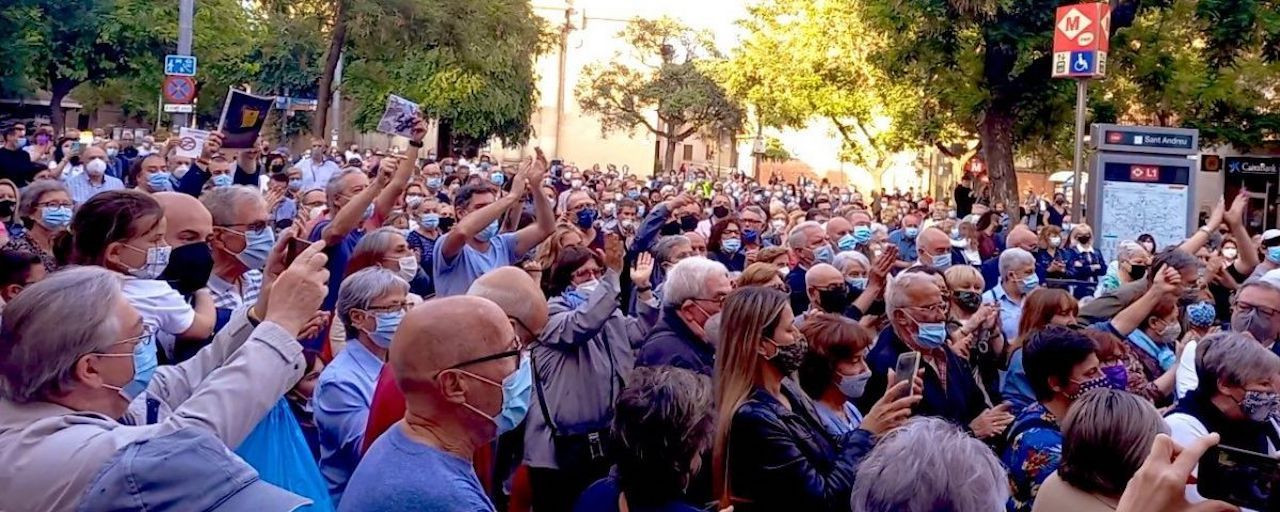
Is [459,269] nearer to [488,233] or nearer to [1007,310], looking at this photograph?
[488,233]

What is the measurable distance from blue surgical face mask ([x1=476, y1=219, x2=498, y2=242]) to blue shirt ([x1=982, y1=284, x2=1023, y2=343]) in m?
2.99

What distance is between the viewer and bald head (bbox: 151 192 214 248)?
4.98 metres

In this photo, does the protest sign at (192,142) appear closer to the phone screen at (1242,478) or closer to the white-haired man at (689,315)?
the white-haired man at (689,315)

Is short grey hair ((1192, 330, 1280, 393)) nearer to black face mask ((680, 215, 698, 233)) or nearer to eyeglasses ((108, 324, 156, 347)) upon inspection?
eyeglasses ((108, 324, 156, 347))

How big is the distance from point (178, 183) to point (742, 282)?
5.98 m

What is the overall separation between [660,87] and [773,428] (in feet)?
161

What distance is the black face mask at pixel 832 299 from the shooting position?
6.87 m

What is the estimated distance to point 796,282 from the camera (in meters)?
8.46

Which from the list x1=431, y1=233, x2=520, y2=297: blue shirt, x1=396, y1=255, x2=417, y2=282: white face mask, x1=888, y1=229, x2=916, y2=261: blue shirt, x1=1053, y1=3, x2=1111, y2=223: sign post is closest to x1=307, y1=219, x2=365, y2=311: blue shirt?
x1=396, y1=255, x2=417, y2=282: white face mask

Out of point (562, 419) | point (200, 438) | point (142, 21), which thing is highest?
point (142, 21)

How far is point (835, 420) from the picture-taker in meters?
4.67

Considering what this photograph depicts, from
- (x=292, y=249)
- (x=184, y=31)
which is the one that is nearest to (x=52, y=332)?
(x=292, y=249)

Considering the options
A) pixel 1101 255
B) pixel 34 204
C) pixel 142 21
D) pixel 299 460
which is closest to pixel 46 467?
pixel 299 460

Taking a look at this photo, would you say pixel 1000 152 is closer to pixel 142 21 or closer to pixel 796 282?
pixel 796 282
